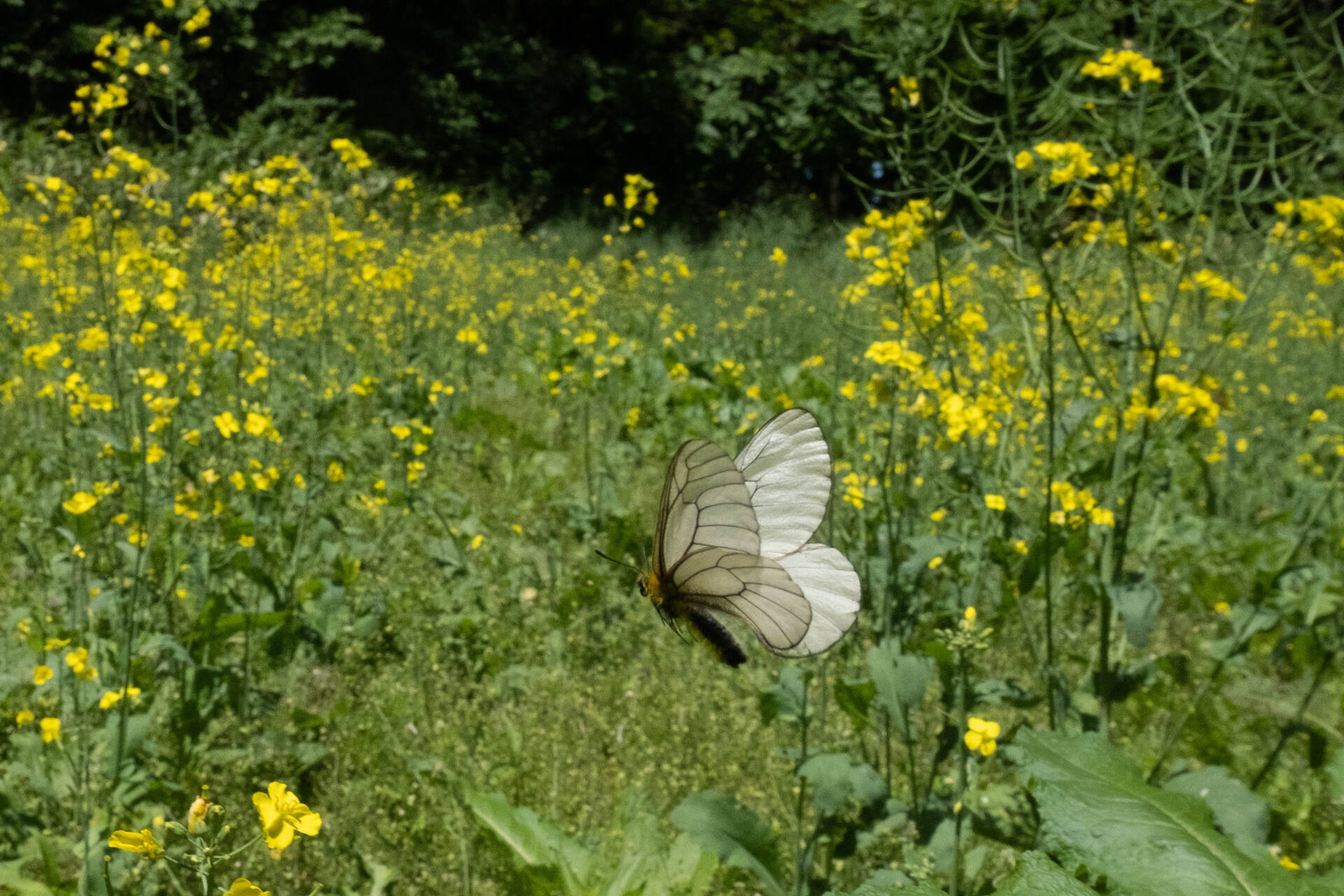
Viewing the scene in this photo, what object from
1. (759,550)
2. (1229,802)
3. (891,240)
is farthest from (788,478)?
(1229,802)

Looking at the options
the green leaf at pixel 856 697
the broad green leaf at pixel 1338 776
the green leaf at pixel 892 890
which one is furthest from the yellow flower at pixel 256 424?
the broad green leaf at pixel 1338 776

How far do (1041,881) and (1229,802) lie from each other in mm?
1139

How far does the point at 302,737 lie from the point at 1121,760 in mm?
1874

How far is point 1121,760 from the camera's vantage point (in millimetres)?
1199

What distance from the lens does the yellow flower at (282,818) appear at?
762mm

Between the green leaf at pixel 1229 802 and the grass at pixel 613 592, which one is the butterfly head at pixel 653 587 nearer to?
the grass at pixel 613 592

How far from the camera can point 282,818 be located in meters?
0.80

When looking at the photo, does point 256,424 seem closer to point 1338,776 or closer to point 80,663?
point 80,663

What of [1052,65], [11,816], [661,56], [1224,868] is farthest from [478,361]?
[661,56]

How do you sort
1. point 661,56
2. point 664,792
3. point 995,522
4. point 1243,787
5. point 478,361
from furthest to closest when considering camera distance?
1. point 661,56
2. point 478,361
3. point 995,522
4. point 664,792
5. point 1243,787

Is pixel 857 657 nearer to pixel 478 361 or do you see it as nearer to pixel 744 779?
pixel 744 779

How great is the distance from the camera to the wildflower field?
67.2 inches

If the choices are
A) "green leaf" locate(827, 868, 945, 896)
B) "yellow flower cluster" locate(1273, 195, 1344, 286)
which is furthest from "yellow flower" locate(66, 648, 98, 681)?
"yellow flower cluster" locate(1273, 195, 1344, 286)

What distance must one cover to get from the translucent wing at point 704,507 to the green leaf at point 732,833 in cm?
91
